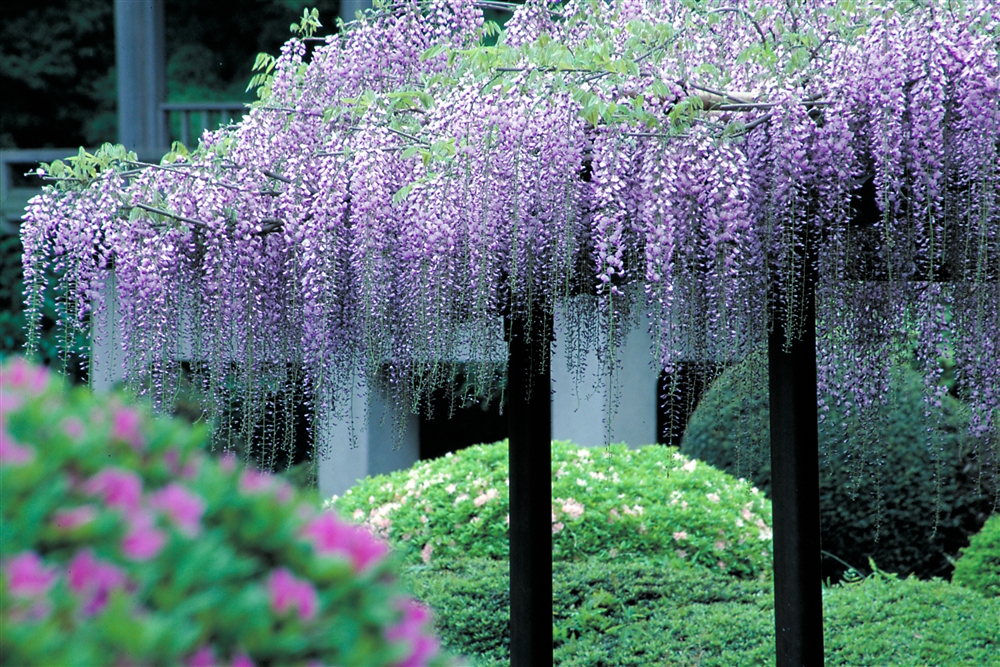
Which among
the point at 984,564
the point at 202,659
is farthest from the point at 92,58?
the point at 202,659

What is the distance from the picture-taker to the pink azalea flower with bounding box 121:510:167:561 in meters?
0.88

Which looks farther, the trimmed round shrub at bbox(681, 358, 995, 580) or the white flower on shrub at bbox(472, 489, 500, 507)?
the trimmed round shrub at bbox(681, 358, 995, 580)

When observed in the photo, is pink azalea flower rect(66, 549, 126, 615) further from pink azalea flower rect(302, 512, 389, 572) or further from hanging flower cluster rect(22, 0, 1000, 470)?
hanging flower cluster rect(22, 0, 1000, 470)

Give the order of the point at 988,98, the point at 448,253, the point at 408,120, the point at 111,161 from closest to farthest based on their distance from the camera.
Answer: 1. the point at 988,98
2. the point at 448,253
3. the point at 408,120
4. the point at 111,161

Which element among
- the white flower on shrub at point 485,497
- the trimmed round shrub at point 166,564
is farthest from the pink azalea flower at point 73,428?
the white flower on shrub at point 485,497

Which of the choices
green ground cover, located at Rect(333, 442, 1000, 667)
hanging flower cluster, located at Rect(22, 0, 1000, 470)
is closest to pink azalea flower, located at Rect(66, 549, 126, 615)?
hanging flower cluster, located at Rect(22, 0, 1000, 470)

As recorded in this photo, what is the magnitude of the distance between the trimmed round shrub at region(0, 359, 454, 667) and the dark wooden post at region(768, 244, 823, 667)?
91.2 inches

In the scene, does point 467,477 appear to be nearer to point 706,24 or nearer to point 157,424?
point 706,24

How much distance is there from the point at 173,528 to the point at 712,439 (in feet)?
18.7

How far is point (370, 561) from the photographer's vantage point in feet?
3.29

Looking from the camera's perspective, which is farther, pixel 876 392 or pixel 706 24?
pixel 876 392

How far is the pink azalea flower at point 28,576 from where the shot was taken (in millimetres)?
813

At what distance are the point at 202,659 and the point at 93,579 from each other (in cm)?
12

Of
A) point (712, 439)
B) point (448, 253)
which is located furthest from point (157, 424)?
point (712, 439)
